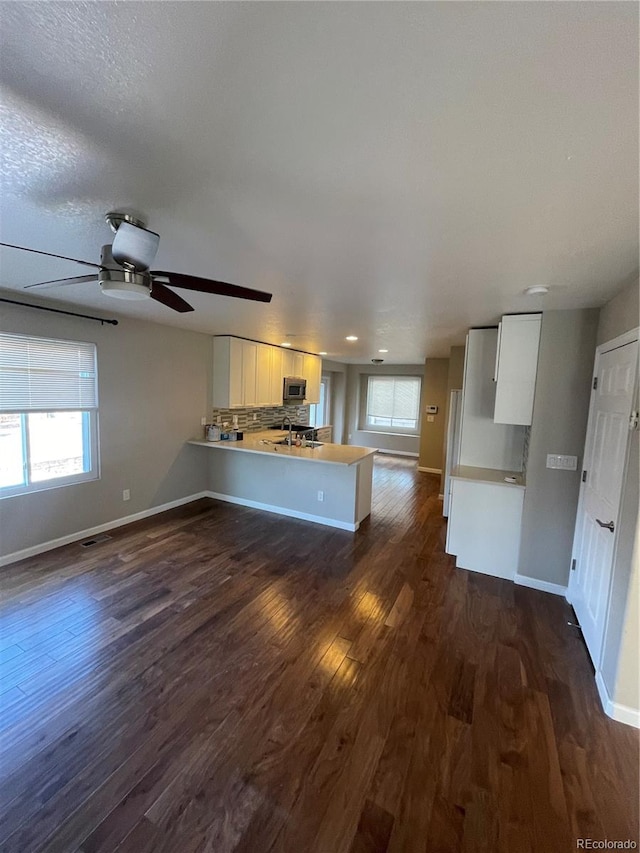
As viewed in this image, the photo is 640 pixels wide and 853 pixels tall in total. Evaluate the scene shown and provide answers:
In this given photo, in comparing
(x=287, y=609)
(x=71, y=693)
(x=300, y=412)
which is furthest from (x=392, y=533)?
(x=300, y=412)

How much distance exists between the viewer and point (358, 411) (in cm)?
939

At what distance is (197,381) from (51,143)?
13.0 feet

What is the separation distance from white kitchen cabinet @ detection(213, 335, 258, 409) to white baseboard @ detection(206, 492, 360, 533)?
1340 millimetres

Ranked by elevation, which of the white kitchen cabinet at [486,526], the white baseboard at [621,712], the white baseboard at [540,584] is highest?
the white kitchen cabinet at [486,526]

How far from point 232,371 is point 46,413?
223 centimetres

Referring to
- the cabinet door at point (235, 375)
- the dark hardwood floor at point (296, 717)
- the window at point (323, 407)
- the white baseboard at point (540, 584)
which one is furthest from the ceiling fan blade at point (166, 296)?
the window at point (323, 407)

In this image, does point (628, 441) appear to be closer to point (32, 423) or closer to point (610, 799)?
point (610, 799)

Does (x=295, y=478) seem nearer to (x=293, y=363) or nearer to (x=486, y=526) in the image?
(x=486, y=526)

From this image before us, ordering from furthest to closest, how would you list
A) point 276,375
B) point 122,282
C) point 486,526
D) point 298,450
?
point 276,375
point 298,450
point 486,526
point 122,282

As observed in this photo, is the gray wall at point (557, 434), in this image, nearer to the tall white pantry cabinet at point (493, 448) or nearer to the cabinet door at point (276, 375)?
the tall white pantry cabinet at point (493, 448)

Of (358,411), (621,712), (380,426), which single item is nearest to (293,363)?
(358,411)

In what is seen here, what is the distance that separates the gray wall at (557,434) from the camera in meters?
2.87

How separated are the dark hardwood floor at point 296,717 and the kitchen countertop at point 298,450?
1337 millimetres

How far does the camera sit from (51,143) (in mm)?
1124
